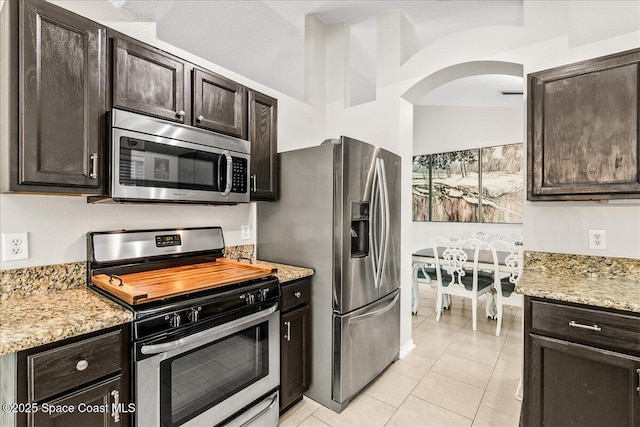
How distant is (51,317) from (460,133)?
5.42 meters

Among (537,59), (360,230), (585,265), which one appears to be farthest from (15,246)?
(537,59)

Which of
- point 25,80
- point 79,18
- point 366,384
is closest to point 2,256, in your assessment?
point 25,80

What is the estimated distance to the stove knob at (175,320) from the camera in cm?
145

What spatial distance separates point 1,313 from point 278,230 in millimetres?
1563

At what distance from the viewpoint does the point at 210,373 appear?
1645 millimetres

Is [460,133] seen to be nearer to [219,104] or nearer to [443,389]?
[443,389]

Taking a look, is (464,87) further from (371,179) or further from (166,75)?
(166,75)

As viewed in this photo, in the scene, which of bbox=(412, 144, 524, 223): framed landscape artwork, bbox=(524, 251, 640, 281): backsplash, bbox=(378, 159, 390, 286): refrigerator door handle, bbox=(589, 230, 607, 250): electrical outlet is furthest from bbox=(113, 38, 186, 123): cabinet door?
bbox=(412, 144, 524, 223): framed landscape artwork

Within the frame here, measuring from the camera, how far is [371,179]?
2406mm

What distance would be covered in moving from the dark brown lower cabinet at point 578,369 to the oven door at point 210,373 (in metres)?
1.40

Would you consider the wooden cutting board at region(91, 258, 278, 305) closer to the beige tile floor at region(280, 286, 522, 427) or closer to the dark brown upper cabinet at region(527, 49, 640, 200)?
the beige tile floor at region(280, 286, 522, 427)

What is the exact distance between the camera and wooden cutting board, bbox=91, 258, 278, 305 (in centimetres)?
144

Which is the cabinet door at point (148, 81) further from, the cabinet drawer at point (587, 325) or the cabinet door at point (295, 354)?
the cabinet drawer at point (587, 325)

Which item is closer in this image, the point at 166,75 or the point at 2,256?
the point at 2,256
